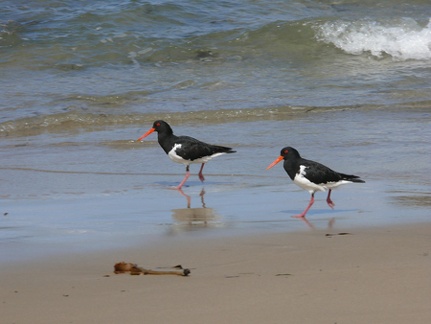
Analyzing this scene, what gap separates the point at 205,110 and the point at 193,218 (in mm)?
5978

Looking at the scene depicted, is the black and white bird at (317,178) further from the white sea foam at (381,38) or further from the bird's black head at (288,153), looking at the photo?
the white sea foam at (381,38)

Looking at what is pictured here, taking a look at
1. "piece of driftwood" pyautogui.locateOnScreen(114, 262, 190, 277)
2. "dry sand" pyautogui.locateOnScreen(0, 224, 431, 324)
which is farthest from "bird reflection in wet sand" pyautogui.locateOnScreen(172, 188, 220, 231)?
"piece of driftwood" pyautogui.locateOnScreen(114, 262, 190, 277)

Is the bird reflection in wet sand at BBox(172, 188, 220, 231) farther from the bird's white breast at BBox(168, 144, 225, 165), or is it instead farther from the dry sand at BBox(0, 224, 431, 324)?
the bird's white breast at BBox(168, 144, 225, 165)

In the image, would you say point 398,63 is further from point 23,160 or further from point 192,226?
point 192,226

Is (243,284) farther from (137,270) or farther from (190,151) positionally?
(190,151)

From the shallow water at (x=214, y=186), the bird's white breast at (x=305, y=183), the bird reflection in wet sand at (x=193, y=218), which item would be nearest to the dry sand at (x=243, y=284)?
the shallow water at (x=214, y=186)

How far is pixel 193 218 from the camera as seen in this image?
727 cm

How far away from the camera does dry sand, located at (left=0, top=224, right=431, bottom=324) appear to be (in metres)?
4.60

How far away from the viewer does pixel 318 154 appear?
10.1 metres

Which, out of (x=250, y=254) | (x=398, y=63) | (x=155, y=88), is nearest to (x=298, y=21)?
(x=398, y=63)

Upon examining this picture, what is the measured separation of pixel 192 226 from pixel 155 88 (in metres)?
8.09

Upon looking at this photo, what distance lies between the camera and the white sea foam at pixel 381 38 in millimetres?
17641

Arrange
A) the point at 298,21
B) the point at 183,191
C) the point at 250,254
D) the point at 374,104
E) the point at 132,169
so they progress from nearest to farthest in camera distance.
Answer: the point at 250,254 → the point at 183,191 → the point at 132,169 → the point at 374,104 → the point at 298,21

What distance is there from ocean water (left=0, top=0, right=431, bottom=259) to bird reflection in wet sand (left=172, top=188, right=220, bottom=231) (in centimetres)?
4
